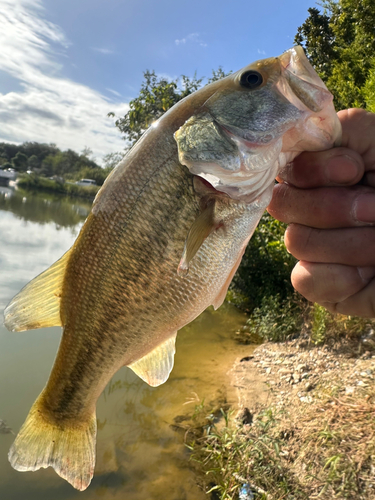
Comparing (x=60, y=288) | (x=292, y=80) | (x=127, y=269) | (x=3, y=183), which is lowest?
(x=3, y=183)

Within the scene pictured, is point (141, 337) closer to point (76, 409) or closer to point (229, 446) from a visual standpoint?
point (76, 409)

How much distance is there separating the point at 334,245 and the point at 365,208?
23 centimetres

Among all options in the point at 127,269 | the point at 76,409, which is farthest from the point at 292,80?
the point at 76,409

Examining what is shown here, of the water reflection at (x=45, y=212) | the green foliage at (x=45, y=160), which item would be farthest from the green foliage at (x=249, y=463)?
the green foliage at (x=45, y=160)

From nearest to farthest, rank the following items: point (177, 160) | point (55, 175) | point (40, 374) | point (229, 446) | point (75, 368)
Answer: point (177, 160), point (75, 368), point (229, 446), point (40, 374), point (55, 175)

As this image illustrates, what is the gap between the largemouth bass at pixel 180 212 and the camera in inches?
60.9

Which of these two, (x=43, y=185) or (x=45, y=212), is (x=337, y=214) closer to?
(x=45, y=212)

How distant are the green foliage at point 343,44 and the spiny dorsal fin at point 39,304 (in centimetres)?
1082

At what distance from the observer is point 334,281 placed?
1.80 meters

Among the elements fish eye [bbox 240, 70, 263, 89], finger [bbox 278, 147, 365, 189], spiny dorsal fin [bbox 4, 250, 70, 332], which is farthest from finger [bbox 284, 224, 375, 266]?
spiny dorsal fin [bbox 4, 250, 70, 332]

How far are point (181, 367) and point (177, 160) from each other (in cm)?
592

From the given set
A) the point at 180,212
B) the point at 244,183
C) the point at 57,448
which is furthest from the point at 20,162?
the point at 244,183

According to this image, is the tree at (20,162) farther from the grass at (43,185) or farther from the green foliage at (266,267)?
the green foliage at (266,267)

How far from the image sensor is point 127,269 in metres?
1.71
